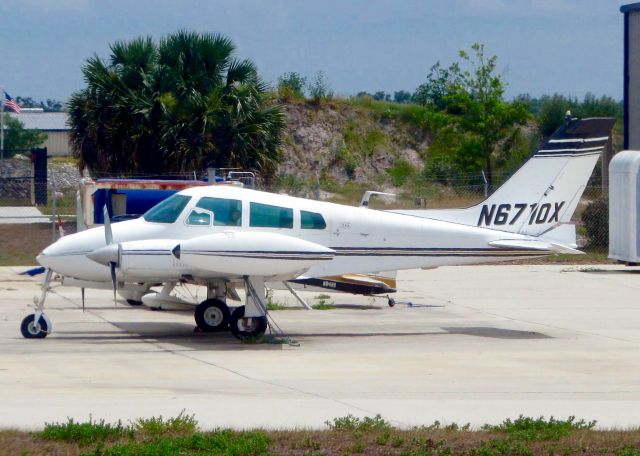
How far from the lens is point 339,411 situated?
31.5 feet

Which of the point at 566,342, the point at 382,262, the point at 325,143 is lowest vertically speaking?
the point at 566,342

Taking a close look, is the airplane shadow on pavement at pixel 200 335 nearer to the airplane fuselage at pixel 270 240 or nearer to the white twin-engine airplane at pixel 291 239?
the white twin-engine airplane at pixel 291 239

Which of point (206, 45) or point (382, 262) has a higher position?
point (206, 45)

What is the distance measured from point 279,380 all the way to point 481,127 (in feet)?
102

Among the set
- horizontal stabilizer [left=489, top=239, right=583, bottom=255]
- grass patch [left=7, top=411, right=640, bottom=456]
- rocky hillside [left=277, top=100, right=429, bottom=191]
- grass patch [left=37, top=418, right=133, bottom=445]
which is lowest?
grass patch [left=7, top=411, right=640, bottom=456]

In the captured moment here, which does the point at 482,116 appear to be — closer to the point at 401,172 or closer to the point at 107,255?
the point at 401,172

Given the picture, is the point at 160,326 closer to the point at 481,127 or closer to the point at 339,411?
the point at 339,411

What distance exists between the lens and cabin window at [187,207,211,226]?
14945 mm

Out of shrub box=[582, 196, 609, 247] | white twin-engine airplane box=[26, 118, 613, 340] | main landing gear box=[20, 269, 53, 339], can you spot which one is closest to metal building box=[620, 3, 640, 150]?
shrub box=[582, 196, 609, 247]

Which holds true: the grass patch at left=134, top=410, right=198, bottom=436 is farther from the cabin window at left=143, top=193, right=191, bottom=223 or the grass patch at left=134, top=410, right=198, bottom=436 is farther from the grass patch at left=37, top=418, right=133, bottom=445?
the cabin window at left=143, top=193, right=191, bottom=223

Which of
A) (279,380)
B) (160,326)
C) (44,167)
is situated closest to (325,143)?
(44,167)

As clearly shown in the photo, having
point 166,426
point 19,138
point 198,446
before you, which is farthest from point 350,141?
point 198,446

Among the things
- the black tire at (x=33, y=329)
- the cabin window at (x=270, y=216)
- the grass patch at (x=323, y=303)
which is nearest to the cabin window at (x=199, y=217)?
the cabin window at (x=270, y=216)

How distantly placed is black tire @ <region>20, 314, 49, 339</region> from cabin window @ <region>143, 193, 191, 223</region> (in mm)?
2094
